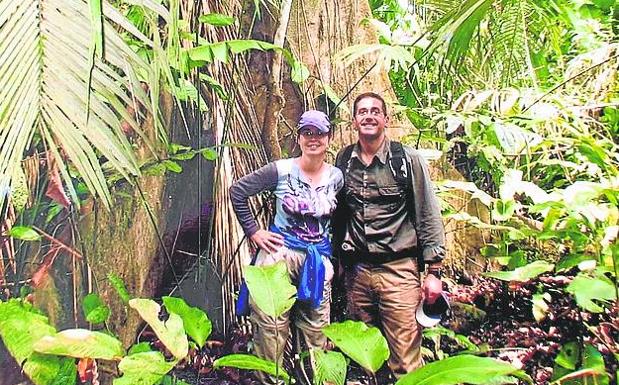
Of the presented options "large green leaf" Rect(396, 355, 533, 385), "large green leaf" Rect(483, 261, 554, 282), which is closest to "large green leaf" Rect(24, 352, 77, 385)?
"large green leaf" Rect(396, 355, 533, 385)

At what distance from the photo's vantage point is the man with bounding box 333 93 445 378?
2.19 metres

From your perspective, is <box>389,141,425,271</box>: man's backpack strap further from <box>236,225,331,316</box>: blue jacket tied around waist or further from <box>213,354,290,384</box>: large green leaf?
<box>213,354,290,384</box>: large green leaf

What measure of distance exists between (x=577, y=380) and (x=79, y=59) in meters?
Result: 1.53

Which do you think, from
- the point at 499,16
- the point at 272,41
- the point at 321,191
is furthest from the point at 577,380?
the point at 272,41

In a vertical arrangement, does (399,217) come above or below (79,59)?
below

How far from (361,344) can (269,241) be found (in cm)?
98

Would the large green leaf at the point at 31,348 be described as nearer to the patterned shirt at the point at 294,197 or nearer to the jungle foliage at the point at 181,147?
the jungle foliage at the point at 181,147

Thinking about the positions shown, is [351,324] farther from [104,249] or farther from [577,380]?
[104,249]

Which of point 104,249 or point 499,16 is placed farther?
point 499,16

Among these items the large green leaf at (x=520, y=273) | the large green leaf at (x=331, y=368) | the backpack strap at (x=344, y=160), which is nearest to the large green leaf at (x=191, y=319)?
the large green leaf at (x=331, y=368)

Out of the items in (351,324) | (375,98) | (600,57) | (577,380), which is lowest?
(577,380)

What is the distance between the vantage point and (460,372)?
102 cm

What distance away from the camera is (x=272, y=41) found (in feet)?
10.1

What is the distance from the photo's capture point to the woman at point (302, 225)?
212 centimetres
